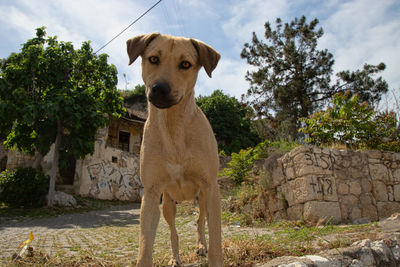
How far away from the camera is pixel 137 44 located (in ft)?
8.07

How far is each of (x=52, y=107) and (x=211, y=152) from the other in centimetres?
1092

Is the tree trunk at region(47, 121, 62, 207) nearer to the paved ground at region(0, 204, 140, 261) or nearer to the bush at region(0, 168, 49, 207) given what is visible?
the bush at region(0, 168, 49, 207)

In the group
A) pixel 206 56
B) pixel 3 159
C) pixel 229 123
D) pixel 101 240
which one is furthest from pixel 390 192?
pixel 229 123

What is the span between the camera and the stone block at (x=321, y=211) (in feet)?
19.7

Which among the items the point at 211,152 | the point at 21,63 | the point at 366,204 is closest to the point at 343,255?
the point at 211,152

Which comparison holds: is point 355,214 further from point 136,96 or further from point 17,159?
point 136,96

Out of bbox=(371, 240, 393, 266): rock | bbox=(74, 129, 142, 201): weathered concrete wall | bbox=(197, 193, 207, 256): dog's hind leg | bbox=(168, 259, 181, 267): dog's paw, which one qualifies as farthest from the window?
bbox=(371, 240, 393, 266): rock

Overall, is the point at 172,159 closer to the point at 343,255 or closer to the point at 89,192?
the point at 343,255

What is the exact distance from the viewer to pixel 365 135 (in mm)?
7836

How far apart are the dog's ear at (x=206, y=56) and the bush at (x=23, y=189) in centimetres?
Result: 1383

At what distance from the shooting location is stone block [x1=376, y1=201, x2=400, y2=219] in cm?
655

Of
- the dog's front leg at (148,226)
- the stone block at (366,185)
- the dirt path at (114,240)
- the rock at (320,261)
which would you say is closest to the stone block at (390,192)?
the stone block at (366,185)

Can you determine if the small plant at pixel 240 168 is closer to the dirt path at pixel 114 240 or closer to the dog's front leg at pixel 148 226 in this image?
the dirt path at pixel 114 240

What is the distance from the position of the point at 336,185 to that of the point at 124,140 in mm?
20225
